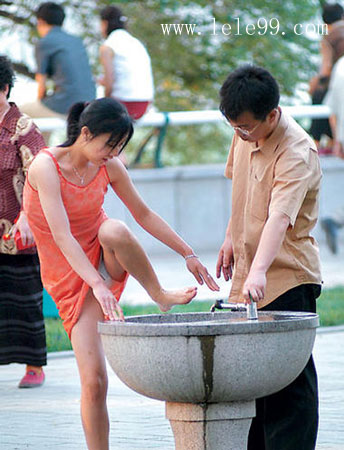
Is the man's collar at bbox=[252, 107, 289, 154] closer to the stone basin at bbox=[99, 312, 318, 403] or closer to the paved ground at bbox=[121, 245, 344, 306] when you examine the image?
the stone basin at bbox=[99, 312, 318, 403]

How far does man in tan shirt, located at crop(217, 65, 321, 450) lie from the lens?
4445mm

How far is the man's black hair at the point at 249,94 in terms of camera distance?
14.5 feet

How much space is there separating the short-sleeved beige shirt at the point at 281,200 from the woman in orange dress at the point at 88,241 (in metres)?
0.24

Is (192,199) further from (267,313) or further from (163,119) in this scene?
(267,313)

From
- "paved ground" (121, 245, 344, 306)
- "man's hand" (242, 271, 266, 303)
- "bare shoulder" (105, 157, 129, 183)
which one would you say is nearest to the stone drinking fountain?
"man's hand" (242, 271, 266, 303)

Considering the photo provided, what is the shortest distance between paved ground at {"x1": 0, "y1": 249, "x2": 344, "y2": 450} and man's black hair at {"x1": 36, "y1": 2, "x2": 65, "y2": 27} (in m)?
4.19

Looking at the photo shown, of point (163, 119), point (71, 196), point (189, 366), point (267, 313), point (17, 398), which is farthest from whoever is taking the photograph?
point (163, 119)

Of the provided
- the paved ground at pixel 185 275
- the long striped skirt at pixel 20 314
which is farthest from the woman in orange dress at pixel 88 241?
the paved ground at pixel 185 275

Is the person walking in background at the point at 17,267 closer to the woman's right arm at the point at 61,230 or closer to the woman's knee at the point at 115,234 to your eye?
the woman's right arm at the point at 61,230

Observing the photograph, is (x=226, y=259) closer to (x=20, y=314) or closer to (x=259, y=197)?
(x=259, y=197)

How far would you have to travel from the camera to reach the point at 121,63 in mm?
11742

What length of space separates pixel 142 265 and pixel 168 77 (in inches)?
622

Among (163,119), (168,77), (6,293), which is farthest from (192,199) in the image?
(6,293)

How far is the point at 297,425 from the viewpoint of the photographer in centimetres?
466
